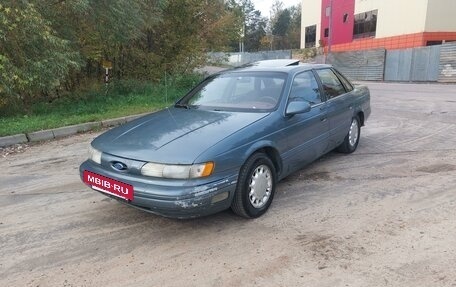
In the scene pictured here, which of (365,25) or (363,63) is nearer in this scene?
→ (363,63)

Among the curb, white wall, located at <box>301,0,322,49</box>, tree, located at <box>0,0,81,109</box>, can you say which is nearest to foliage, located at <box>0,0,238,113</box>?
tree, located at <box>0,0,81,109</box>

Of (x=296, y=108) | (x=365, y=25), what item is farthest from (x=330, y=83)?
(x=365, y=25)

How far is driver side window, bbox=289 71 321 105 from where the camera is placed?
4.86m

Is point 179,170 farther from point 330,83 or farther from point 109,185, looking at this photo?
point 330,83

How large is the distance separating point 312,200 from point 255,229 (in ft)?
3.22

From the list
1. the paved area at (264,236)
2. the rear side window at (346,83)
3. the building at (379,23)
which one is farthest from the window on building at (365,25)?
the paved area at (264,236)

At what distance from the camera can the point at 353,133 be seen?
6.41 meters

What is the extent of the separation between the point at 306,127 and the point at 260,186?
3.75 ft

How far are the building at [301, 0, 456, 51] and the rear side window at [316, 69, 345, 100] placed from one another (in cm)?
2727

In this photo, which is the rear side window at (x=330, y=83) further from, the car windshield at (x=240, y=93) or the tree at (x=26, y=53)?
the tree at (x=26, y=53)

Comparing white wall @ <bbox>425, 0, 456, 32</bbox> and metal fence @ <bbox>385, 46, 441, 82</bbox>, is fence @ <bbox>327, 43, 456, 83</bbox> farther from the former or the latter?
white wall @ <bbox>425, 0, 456, 32</bbox>

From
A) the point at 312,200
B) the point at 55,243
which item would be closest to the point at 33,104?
the point at 55,243

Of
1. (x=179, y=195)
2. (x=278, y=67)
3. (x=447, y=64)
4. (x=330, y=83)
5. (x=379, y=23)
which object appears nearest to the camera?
(x=179, y=195)

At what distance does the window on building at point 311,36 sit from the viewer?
1876 inches
